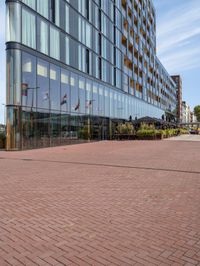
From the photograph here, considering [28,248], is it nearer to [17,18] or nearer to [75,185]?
[75,185]

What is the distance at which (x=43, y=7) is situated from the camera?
23.1 m

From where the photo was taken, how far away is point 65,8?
87.1ft

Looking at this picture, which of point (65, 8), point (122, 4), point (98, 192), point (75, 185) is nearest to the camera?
Result: point (98, 192)

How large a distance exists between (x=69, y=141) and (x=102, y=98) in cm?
1045

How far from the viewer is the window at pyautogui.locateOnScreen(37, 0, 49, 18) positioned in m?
22.6

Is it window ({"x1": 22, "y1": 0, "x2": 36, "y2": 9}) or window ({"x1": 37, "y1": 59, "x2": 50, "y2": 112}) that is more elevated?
window ({"x1": 22, "y1": 0, "x2": 36, "y2": 9})

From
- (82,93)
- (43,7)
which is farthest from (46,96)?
(43,7)

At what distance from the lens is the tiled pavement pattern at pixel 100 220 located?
11.9 ft

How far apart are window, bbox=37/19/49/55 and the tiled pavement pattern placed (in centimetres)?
1619

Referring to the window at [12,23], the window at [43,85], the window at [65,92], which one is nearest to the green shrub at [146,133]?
the window at [65,92]

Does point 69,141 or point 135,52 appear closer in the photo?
point 69,141

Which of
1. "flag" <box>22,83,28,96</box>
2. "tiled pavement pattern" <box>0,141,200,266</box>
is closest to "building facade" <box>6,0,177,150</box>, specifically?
"flag" <box>22,83,28,96</box>

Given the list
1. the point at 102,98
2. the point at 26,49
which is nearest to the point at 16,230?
the point at 26,49

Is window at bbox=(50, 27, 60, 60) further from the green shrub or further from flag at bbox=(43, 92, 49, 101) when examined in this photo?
the green shrub
